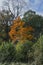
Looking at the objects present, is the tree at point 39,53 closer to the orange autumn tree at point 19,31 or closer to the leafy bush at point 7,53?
the leafy bush at point 7,53

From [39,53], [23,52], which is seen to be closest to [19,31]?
[23,52]

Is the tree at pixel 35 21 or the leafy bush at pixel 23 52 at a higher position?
the tree at pixel 35 21

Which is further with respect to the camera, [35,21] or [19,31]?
[35,21]

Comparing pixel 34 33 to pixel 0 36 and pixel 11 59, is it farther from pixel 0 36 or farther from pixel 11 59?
pixel 11 59

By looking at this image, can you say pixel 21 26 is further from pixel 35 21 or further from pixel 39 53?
pixel 39 53

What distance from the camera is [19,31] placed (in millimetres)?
36375

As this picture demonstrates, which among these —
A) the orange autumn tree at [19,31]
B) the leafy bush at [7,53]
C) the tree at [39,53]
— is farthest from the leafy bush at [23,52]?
the orange autumn tree at [19,31]

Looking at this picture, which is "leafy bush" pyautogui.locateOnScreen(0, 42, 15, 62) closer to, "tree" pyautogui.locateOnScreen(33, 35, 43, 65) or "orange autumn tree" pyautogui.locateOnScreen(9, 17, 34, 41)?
"tree" pyautogui.locateOnScreen(33, 35, 43, 65)

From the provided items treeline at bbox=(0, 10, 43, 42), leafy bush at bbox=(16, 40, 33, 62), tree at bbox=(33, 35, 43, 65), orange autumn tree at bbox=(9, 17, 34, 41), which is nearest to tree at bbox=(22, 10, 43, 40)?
treeline at bbox=(0, 10, 43, 42)

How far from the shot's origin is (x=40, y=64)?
64.1 feet

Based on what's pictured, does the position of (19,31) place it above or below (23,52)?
above

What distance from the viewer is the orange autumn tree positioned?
3494 centimetres

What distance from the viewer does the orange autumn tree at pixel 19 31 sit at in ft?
115

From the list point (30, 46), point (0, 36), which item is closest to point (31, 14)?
point (0, 36)
